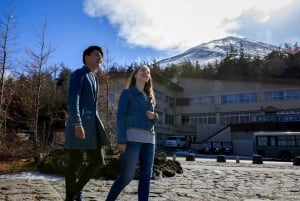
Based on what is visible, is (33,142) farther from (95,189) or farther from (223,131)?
(223,131)

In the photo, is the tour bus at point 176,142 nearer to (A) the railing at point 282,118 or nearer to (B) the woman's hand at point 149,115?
(A) the railing at point 282,118

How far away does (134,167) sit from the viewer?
4.08 metres

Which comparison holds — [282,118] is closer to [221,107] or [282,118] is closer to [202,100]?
[221,107]

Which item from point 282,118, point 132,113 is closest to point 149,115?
point 132,113

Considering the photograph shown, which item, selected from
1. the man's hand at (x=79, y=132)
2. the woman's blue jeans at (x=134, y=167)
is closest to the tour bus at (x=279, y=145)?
the woman's blue jeans at (x=134, y=167)

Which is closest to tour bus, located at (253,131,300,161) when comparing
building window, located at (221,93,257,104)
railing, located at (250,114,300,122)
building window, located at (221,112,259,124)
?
railing, located at (250,114,300,122)

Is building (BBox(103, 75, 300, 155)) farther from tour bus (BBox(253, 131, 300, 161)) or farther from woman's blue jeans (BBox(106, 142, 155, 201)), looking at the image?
woman's blue jeans (BBox(106, 142, 155, 201))

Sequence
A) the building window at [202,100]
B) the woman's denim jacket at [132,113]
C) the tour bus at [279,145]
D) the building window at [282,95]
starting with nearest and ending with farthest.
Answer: the woman's denim jacket at [132,113], the tour bus at [279,145], the building window at [282,95], the building window at [202,100]

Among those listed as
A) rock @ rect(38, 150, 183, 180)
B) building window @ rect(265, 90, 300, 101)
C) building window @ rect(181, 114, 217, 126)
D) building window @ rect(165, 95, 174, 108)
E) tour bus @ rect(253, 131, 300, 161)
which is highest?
building window @ rect(265, 90, 300, 101)

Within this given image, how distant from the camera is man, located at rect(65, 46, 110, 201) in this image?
393cm

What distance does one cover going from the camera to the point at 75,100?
3922mm

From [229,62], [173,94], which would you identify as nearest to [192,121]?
[173,94]

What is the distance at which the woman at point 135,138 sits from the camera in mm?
4023

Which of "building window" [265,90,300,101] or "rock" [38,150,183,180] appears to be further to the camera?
"building window" [265,90,300,101]
